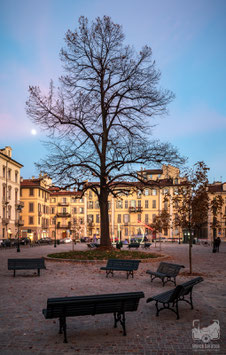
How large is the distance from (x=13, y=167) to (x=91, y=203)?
28.1 metres

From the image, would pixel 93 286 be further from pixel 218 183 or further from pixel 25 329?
pixel 218 183

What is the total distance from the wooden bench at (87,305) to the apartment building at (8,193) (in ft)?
159

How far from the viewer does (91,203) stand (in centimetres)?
8356

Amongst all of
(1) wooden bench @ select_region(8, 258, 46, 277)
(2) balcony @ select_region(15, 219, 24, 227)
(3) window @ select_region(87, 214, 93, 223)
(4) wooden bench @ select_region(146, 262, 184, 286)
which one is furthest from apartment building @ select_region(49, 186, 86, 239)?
(4) wooden bench @ select_region(146, 262, 184, 286)

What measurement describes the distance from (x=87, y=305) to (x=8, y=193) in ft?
176

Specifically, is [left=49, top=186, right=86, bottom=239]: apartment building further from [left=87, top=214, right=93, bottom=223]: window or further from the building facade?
[left=87, top=214, right=93, bottom=223]: window

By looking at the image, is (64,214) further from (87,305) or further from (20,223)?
(87,305)

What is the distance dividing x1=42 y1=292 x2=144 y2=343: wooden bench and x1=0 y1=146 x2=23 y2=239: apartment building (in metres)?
48.5

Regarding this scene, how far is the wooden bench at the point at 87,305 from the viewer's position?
619cm

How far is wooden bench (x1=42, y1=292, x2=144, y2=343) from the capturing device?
619cm

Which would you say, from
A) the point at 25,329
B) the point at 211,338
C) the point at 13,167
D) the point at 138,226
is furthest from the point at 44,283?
the point at 138,226

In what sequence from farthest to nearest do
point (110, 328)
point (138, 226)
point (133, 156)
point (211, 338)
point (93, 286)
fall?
1. point (138, 226)
2. point (133, 156)
3. point (93, 286)
4. point (110, 328)
5. point (211, 338)

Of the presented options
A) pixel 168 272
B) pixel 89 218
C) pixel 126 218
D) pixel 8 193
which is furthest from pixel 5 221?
pixel 168 272

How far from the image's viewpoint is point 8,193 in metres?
57.2
